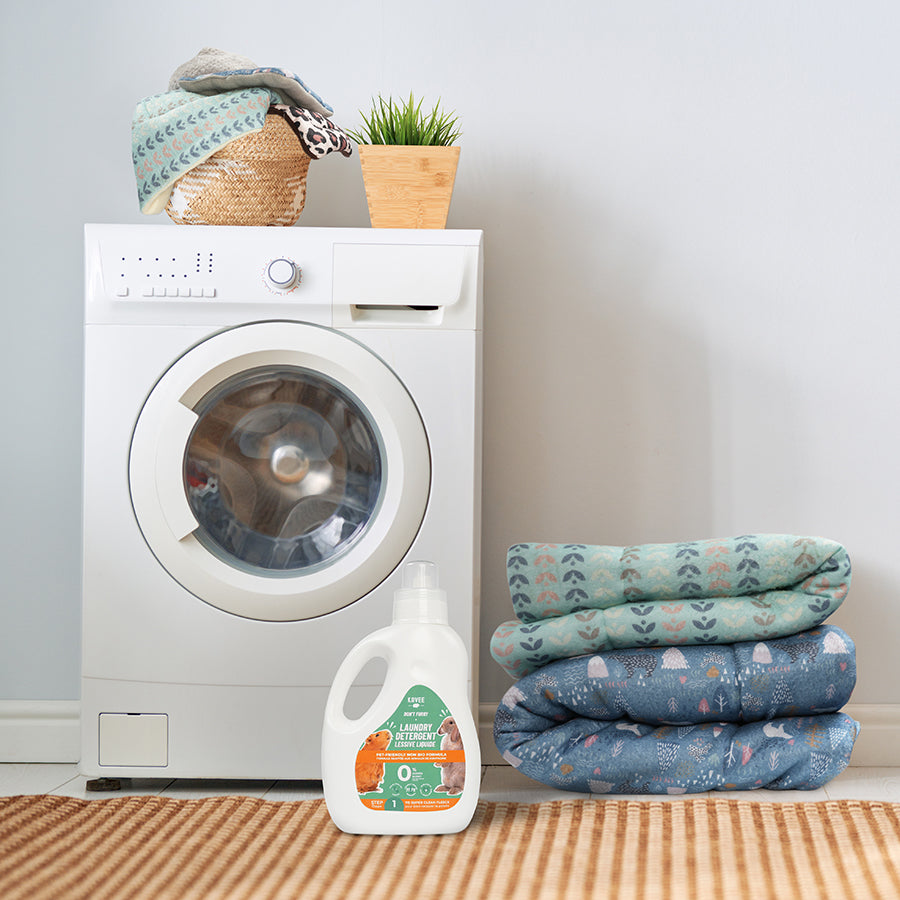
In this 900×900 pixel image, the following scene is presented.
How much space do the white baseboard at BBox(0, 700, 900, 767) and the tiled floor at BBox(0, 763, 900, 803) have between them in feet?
0.18

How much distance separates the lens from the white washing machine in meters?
1.36

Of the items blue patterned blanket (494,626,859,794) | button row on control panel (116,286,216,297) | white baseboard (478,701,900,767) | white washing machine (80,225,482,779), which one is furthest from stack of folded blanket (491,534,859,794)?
button row on control panel (116,286,216,297)

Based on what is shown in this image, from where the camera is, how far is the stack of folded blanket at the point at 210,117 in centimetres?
139

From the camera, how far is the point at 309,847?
3.67 ft

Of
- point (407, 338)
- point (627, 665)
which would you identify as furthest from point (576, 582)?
point (407, 338)

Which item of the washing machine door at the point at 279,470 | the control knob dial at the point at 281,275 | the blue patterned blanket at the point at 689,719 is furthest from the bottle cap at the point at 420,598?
the control knob dial at the point at 281,275

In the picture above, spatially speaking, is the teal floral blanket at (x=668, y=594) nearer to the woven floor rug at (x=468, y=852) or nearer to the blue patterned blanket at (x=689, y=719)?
the blue patterned blanket at (x=689, y=719)

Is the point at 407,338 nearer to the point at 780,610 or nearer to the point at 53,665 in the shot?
the point at 780,610

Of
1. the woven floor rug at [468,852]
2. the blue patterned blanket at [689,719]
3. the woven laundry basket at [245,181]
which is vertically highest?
the woven laundry basket at [245,181]

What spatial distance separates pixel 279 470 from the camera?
4.60ft

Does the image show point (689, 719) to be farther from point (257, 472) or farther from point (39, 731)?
point (39, 731)

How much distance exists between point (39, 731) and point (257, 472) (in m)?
0.63

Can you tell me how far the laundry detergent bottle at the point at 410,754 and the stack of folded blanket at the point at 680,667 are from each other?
24cm

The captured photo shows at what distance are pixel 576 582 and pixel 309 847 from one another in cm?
51
